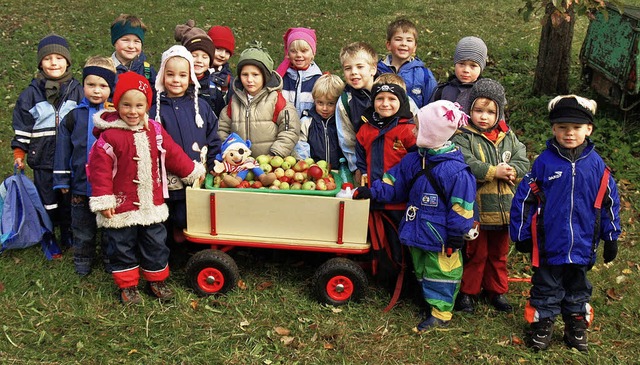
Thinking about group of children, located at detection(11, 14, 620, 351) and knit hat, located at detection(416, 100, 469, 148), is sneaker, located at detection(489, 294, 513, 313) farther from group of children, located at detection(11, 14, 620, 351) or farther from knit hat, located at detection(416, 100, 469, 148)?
knit hat, located at detection(416, 100, 469, 148)

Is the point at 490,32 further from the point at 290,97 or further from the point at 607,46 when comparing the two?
the point at 290,97

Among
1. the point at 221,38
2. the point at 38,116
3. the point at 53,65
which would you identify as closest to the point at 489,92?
the point at 221,38

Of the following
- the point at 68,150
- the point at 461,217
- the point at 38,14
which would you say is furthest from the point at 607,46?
the point at 38,14

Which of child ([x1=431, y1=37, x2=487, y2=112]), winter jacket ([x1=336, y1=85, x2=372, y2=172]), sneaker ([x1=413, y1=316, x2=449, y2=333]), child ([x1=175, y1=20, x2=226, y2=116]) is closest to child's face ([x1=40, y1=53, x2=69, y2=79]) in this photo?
child ([x1=175, y1=20, x2=226, y2=116])

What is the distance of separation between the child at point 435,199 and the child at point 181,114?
138cm

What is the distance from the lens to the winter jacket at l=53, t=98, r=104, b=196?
16.9 ft

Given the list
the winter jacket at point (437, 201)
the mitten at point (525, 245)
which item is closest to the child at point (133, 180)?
the winter jacket at point (437, 201)

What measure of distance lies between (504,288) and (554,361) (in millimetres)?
761

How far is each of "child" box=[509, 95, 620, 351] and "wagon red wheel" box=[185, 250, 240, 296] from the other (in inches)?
84.9

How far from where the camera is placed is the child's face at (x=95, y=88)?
5070 mm

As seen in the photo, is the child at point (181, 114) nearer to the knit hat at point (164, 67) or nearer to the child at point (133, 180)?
the knit hat at point (164, 67)

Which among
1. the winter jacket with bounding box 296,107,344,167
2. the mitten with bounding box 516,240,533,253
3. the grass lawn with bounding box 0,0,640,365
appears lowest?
the grass lawn with bounding box 0,0,640,365

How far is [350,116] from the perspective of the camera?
5.26 metres

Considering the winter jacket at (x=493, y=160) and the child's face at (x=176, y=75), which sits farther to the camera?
the child's face at (x=176, y=75)
